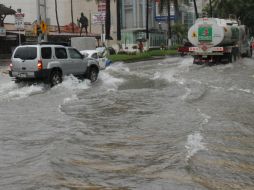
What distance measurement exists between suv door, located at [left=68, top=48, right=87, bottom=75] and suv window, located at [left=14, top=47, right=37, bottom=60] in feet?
6.84

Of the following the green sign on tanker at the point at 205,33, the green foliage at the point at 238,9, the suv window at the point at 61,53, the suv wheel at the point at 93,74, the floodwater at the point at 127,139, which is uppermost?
the green foliage at the point at 238,9

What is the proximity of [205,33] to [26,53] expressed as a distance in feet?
60.5

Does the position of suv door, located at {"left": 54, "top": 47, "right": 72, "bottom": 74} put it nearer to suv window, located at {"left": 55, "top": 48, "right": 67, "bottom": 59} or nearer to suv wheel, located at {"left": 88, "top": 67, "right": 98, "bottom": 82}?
suv window, located at {"left": 55, "top": 48, "right": 67, "bottom": 59}

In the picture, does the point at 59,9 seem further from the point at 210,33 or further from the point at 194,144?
the point at 194,144

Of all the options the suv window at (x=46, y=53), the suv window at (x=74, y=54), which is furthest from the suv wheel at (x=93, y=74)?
the suv window at (x=46, y=53)

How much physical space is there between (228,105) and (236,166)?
772 centimetres

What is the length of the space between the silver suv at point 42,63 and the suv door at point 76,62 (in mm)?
95

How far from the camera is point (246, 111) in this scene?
15180 millimetres

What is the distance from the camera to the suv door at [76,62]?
23.8 meters

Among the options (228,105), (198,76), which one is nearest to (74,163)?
(228,105)

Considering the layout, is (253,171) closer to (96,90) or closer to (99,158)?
(99,158)

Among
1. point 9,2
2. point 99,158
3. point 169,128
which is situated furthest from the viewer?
point 9,2

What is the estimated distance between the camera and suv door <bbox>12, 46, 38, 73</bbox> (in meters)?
21.8

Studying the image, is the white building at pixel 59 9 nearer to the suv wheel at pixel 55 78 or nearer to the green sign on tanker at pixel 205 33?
the green sign on tanker at pixel 205 33
